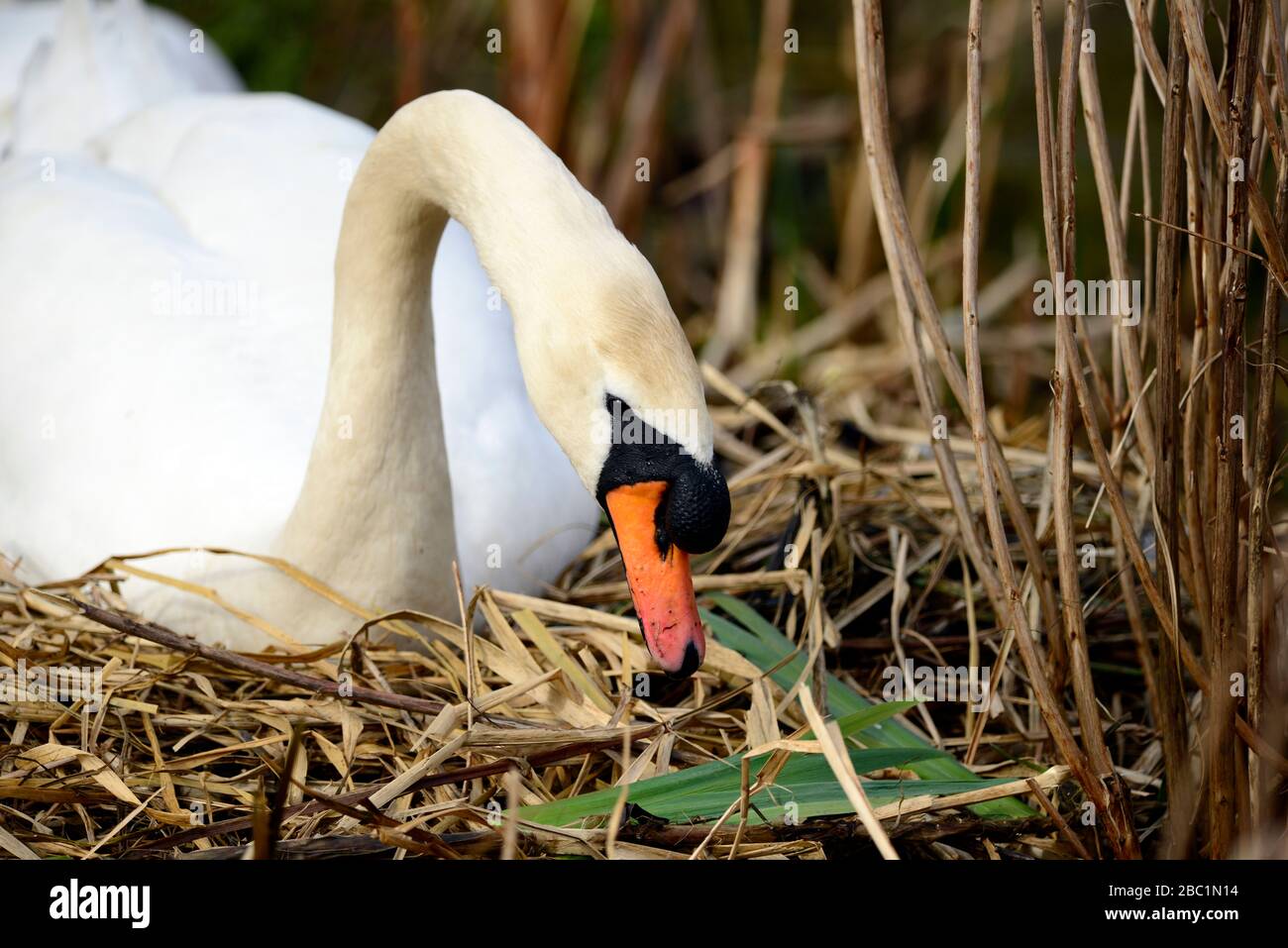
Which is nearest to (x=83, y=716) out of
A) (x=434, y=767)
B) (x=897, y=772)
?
(x=434, y=767)

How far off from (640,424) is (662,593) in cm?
23

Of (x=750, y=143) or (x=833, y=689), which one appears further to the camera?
(x=750, y=143)

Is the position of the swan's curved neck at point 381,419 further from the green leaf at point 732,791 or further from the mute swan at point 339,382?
the green leaf at point 732,791

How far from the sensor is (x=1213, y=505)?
1949 millimetres

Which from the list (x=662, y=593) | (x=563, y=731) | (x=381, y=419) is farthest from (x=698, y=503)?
(x=381, y=419)

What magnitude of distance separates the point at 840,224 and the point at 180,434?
9.34ft

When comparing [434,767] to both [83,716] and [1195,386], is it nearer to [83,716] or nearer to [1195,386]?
[83,716]

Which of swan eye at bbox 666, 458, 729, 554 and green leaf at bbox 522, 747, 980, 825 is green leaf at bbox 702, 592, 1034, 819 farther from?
swan eye at bbox 666, 458, 729, 554

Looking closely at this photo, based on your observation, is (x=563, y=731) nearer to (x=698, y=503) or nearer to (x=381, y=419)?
(x=698, y=503)

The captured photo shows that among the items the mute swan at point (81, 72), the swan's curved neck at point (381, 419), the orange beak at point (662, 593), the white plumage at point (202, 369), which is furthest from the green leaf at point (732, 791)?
the mute swan at point (81, 72)

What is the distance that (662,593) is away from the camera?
1.89m

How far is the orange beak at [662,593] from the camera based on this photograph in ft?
6.11
